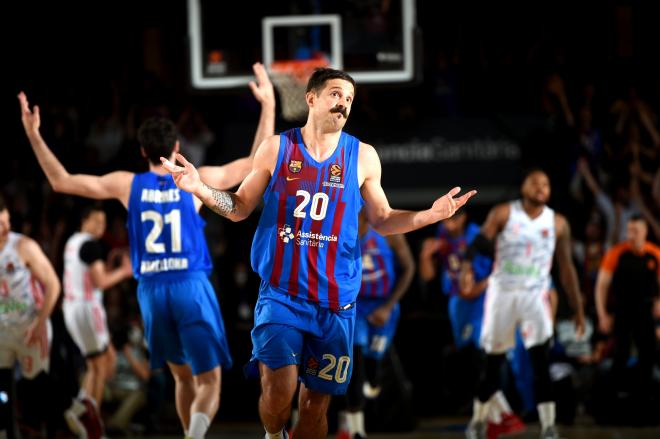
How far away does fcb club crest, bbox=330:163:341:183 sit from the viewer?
5309 millimetres

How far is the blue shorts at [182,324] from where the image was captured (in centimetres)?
652

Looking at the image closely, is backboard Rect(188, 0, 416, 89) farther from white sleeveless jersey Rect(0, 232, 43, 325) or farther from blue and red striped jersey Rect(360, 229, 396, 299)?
white sleeveless jersey Rect(0, 232, 43, 325)

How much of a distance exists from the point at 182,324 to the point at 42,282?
1.63 m

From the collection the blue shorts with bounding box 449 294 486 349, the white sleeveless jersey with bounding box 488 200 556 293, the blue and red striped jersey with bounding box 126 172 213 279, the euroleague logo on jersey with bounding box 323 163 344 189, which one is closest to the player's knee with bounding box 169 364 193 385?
the blue and red striped jersey with bounding box 126 172 213 279

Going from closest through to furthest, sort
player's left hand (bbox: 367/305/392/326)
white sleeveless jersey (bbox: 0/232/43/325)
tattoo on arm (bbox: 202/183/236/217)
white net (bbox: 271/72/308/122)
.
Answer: tattoo on arm (bbox: 202/183/236/217)
white sleeveless jersey (bbox: 0/232/43/325)
player's left hand (bbox: 367/305/392/326)
white net (bbox: 271/72/308/122)

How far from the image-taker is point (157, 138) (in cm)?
655

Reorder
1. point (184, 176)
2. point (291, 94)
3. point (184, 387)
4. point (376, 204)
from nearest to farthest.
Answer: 1. point (184, 176)
2. point (376, 204)
3. point (184, 387)
4. point (291, 94)

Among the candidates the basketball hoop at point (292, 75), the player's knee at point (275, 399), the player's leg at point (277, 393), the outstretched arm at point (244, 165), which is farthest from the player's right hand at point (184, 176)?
the basketball hoop at point (292, 75)

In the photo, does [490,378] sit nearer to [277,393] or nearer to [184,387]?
[184,387]

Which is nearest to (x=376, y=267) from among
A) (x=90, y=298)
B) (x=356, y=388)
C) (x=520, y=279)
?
(x=356, y=388)

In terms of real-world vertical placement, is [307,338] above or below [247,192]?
below

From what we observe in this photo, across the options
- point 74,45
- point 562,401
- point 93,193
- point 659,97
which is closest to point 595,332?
point 562,401

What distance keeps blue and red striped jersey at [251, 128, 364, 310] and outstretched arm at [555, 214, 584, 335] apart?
11.6ft

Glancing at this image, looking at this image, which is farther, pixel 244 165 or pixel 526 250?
pixel 526 250
